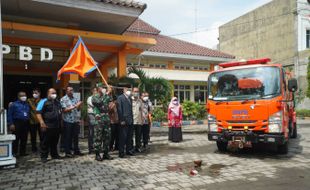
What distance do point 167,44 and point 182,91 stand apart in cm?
420

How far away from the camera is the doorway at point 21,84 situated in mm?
14242

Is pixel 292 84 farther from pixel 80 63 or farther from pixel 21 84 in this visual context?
pixel 21 84

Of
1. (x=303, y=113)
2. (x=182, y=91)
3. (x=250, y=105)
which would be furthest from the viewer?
(x=182, y=91)

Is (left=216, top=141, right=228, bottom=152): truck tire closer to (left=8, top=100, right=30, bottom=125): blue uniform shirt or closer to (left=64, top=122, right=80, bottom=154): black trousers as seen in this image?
(left=64, top=122, right=80, bottom=154): black trousers

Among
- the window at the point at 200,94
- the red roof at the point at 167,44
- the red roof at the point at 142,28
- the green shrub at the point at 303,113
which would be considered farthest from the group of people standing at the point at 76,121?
the green shrub at the point at 303,113

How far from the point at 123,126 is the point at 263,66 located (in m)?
3.81

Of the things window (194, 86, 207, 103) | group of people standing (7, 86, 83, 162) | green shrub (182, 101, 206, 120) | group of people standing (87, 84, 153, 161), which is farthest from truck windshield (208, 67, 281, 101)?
window (194, 86, 207, 103)

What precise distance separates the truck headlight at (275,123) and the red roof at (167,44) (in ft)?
48.2

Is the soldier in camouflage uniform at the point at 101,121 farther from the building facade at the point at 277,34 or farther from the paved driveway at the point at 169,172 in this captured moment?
the building facade at the point at 277,34

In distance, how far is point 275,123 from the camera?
20.9 ft

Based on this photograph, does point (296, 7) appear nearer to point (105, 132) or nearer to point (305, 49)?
point (305, 49)

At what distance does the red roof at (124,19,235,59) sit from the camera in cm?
2084

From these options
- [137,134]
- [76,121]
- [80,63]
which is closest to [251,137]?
[137,134]

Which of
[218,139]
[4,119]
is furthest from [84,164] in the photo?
[218,139]
